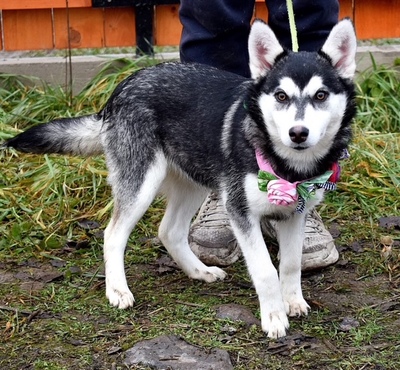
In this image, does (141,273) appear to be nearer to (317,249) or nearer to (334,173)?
(317,249)

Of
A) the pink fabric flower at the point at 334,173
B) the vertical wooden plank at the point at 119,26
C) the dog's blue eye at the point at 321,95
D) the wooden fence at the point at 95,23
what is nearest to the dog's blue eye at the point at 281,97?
the dog's blue eye at the point at 321,95

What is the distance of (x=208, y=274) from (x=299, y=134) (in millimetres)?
1112

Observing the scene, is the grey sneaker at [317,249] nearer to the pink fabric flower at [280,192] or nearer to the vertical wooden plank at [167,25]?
the pink fabric flower at [280,192]

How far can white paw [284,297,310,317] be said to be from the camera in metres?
3.47

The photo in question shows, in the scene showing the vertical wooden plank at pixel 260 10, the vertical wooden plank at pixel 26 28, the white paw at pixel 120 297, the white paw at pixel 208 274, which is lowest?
the white paw at pixel 208 274

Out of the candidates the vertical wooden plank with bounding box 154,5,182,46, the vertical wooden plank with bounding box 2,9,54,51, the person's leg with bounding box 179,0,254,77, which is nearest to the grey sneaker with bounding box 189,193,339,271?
the person's leg with bounding box 179,0,254,77

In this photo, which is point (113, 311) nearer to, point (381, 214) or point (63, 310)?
point (63, 310)

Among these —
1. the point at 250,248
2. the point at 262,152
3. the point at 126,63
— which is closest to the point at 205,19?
the point at 262,152

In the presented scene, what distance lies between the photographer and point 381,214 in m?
4.57

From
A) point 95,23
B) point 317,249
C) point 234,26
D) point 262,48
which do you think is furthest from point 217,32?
point 95,23

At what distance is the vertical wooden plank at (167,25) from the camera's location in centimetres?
586

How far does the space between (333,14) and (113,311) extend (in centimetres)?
175

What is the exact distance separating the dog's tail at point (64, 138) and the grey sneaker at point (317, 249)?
105cm

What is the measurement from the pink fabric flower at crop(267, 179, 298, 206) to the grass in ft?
1.71
